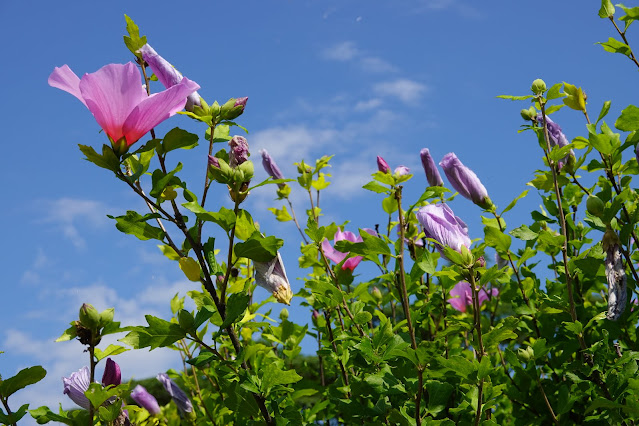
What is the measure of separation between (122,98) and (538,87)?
48.2 inches

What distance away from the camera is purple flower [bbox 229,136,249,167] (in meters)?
1.44

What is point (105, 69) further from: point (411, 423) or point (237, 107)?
point (411, 423)

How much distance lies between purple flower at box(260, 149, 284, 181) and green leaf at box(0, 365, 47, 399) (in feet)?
3.82

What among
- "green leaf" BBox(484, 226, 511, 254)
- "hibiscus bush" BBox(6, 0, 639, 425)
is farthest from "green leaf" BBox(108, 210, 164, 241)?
"green leaf" BBox(484, 226, 511, 254)

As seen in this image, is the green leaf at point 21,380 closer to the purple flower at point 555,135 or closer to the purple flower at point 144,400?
the purple flower at point 144,400

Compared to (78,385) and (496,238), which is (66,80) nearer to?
(78,385)

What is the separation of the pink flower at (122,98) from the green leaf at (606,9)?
4.67 ft

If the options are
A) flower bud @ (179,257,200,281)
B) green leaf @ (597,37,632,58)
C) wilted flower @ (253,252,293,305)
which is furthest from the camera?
green leaf @ (597,37,632,58)

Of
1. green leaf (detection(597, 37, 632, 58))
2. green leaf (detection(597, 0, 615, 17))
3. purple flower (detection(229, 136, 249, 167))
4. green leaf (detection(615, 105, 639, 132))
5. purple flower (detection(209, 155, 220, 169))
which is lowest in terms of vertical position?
purple flower (detection(209, 155, 220, 169))

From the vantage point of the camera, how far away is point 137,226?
4.63 ft

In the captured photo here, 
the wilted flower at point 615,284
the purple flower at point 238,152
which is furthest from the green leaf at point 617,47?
the purple flower at point 238,152

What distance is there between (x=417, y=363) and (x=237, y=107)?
0.70m

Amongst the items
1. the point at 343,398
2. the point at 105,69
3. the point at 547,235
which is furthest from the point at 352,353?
the point at 105,69

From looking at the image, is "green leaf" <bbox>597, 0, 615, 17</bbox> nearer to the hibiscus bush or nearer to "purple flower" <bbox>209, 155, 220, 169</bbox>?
the hibiscus bush
